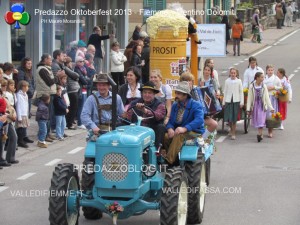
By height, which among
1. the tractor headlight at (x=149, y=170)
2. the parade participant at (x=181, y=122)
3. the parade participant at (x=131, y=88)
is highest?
the parade participant at (x=131, y=88)

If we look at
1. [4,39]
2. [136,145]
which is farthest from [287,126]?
[136,145]

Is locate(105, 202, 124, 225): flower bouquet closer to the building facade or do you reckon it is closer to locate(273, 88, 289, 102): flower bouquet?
the building facade

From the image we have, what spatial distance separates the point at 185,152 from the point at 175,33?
333 inches

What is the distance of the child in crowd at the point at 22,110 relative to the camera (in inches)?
703

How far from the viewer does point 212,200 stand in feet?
45.7

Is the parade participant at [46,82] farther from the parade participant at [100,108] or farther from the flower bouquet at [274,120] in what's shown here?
the parade participant at [100,108]

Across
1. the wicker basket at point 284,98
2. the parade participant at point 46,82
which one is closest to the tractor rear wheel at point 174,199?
the parade participant at point 46,82

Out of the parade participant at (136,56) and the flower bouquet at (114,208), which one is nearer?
the flower bouquet at (114,208)

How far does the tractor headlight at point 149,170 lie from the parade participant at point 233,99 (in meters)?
9.23

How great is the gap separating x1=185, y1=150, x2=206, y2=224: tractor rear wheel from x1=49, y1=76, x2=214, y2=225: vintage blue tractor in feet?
1.01

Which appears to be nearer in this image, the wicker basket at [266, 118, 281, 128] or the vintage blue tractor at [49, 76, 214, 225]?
the vintage blue tractor at [49, 76, 214, 225]

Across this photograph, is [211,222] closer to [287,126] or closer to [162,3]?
[287,126]

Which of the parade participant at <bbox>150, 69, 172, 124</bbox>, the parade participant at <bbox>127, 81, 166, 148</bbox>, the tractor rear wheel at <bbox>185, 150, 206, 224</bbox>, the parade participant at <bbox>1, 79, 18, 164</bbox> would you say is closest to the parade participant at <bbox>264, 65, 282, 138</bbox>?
the parade participant at <bbox>150, 69, 172, 124</bbox>

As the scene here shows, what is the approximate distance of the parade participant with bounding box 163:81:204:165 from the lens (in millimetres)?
12844
